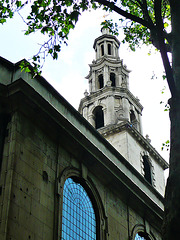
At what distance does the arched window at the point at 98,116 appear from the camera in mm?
40688

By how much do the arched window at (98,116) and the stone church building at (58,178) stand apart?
15.5 meters

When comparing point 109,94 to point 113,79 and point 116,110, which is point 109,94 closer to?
point 116,110

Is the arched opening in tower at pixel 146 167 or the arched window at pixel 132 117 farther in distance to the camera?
the arched window at pixel 132 117

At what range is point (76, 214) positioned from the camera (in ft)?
58.2

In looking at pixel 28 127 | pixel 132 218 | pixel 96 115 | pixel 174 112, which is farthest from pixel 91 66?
pixel 174 112

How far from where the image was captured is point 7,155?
50.3ft

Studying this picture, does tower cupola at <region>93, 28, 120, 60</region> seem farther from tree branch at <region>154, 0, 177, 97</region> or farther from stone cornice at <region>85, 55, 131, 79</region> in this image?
tree branch at <region>154, 0, 177, 97</region>

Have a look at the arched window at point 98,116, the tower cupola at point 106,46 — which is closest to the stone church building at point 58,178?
the arched window at point 98,116

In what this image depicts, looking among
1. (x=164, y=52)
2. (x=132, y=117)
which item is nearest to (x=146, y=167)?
(x=132, y=117)

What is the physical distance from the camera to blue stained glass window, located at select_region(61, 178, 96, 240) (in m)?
17.0

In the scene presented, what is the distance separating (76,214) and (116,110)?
22328mm

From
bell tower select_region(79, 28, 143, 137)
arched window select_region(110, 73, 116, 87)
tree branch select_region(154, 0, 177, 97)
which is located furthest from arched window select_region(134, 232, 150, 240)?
arched window select_region(110, 73, 116, 87)

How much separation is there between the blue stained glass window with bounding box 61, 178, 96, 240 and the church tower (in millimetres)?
16684

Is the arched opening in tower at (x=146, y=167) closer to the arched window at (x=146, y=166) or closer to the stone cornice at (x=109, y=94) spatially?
the arched window at (x=146, y=166)
